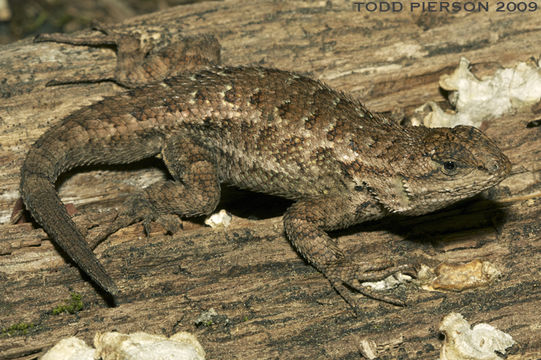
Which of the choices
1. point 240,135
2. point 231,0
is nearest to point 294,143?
point 240,135

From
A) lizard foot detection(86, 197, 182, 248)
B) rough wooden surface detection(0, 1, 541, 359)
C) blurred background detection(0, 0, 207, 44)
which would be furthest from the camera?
blurred background detection(0, 0, 207, 44)

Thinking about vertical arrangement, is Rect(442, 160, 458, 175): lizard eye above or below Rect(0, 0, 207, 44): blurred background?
below

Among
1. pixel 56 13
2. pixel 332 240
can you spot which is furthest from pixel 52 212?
pixel 56 13

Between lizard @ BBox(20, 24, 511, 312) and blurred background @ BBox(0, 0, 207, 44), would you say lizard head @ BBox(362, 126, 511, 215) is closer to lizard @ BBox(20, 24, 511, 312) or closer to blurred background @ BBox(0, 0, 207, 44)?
lizard @ BBox(20, 24, 511, 312)

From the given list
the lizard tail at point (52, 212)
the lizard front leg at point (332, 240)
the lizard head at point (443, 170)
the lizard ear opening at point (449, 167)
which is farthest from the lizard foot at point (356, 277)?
the lizard tail at point (52, 212)

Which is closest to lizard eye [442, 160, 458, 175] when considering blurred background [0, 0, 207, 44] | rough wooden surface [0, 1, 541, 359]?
rough wooden surface [0, 1, 541, 359]

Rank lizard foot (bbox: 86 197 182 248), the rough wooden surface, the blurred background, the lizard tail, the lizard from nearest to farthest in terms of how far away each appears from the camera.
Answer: the lizard tail < the rough wooden surface < the lizard < lizard foot (bbox: 86 197 182 248) < the blurred background

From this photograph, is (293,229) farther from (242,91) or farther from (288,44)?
(288,44)
